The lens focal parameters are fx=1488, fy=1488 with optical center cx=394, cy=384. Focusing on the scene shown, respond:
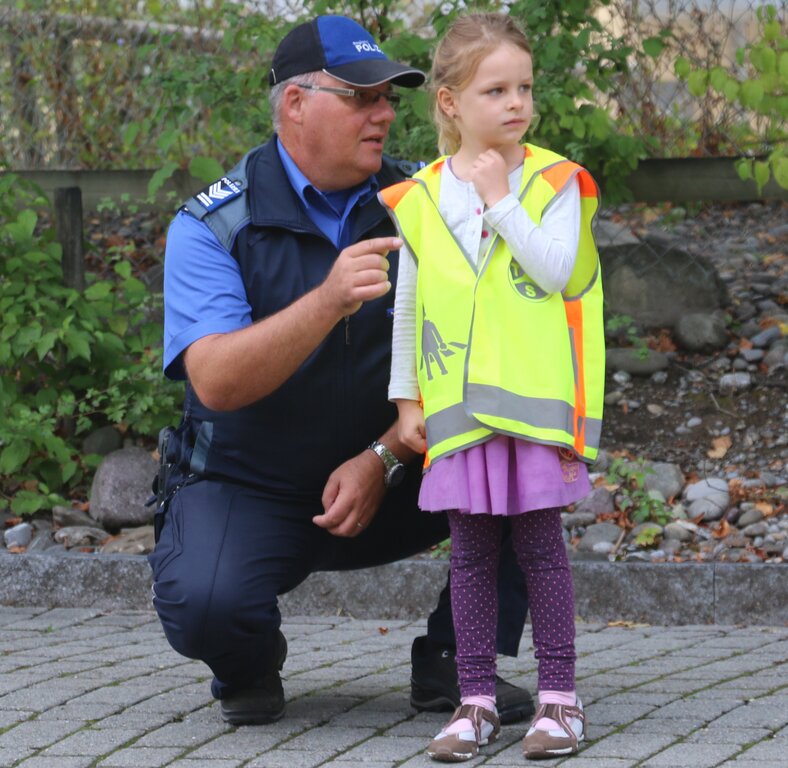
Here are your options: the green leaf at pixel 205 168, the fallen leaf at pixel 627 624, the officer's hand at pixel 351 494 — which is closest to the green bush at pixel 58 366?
the green leaf at pixel 205 168

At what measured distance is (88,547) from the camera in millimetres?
5477

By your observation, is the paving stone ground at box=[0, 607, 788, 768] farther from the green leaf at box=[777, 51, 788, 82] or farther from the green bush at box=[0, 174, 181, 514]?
the green leaf at box=[777, 51, 788, 82]

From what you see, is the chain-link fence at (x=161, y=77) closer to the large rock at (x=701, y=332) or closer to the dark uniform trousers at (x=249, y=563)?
the large rock at (x=701, y=332)

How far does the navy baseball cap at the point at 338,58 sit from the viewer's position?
3.56m

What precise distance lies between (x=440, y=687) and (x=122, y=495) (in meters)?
2.42

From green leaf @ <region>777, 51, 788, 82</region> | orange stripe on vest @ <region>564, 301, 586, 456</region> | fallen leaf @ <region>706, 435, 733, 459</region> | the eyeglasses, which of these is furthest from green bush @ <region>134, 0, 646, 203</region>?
orange stripe on vest @ <region>564, 301, 586, 456</region>

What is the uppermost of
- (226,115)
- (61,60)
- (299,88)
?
(61,60)

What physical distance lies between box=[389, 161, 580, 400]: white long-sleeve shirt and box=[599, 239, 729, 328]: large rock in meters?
3.15

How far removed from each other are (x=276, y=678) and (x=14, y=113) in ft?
13.7

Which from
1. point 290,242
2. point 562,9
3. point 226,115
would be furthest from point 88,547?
point 562,9

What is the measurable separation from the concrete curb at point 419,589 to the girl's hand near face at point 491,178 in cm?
197

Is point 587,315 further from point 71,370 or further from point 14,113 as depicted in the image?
point 14,113

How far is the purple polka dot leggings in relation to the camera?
3215 mm

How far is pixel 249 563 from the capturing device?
3480 millimetres
